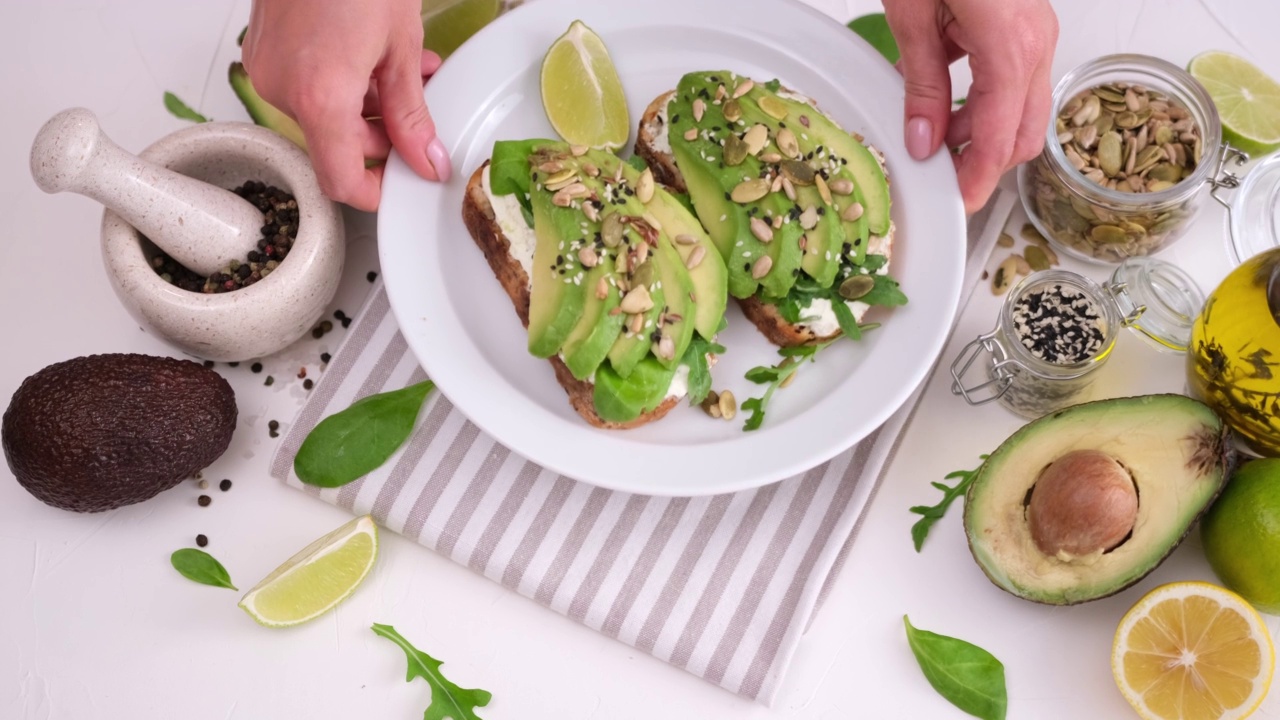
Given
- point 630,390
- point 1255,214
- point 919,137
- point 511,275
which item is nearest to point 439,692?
point 630,390

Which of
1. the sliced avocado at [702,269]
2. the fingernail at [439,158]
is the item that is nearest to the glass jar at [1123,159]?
the sliced avocado at [702,269]

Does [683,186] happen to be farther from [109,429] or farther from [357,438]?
[109,429]

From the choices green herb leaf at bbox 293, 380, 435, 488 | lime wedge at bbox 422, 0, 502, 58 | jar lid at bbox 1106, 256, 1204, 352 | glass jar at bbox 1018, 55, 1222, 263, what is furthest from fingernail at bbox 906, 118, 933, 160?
green herb leaf at bbox 293, 380, 435, 488

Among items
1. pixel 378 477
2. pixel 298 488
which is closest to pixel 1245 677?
pixel 378 477

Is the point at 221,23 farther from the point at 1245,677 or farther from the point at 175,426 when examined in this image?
the point at 1245,677

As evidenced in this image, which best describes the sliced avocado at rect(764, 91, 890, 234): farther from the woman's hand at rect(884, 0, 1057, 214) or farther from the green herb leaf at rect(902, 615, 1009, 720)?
the green herb leaf at rect(902, 615, 1009, 720)

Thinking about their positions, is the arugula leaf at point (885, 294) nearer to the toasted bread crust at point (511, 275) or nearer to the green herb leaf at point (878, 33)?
the toasted bread crust at point (511, 275)
